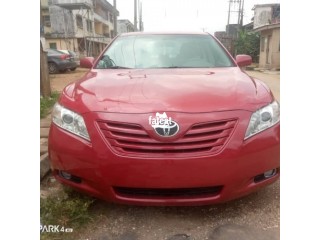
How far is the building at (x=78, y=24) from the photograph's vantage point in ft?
7.01

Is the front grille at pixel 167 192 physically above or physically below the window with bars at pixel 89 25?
below

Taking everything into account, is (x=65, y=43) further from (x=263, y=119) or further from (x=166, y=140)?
(x=263, y=119)

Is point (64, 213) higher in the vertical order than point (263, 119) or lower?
lower

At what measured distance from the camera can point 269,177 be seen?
174 centimetres

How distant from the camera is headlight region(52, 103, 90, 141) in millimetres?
1634

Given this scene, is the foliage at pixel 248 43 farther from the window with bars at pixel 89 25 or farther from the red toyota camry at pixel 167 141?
the window with bars at pixel 89 25

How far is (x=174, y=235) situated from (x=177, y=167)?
1.28ft

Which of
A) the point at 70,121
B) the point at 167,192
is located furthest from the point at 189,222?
the point at 70,121

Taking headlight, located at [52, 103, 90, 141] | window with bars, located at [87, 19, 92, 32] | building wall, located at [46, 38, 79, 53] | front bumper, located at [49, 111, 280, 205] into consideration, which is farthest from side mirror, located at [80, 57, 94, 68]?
front bumper, located at [49, 111, 280, 205]

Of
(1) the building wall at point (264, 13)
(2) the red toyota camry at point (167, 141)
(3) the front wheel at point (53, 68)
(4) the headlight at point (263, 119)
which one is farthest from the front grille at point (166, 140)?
(3) the front wheel at point (53, 68)

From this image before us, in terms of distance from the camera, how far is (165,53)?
2.50m

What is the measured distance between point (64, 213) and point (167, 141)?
2.22 feet
